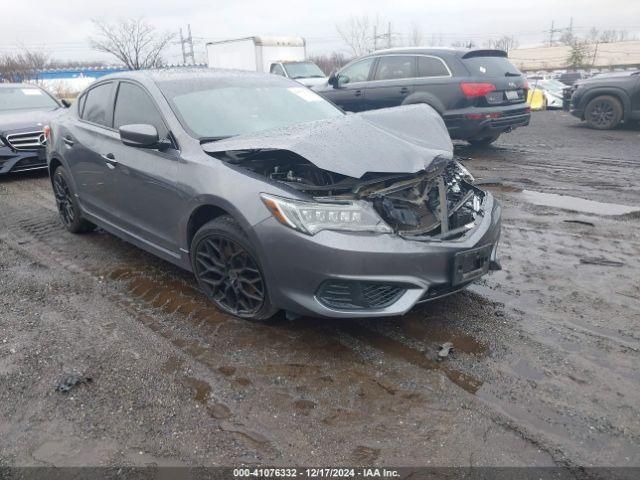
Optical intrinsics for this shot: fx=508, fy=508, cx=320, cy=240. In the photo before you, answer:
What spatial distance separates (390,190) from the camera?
3146 millimetres

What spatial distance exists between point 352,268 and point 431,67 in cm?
706

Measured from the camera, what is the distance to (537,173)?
770 cm

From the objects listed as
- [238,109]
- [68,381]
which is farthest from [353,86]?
[68,381]

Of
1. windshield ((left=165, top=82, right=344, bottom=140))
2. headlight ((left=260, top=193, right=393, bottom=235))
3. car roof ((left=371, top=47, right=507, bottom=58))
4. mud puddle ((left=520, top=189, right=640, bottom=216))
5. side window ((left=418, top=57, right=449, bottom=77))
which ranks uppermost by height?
car roof ((left=371, top=47, right=507, bottom=58))

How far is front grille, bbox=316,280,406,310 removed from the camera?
288 cm

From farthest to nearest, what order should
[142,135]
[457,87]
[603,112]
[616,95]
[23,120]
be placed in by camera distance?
[603,112] < [616,95] < [457,87] < [23,120] < [142,135]

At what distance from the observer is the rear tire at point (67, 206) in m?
5.12

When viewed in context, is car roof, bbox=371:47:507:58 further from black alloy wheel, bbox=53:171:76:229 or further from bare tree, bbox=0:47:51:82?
bare tree, bbox=0:47:51:82

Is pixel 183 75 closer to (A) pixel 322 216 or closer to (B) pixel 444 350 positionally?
(A) pixel 322 216

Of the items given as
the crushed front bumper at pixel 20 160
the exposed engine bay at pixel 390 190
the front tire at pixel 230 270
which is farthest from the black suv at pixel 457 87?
the front tire at pixel 230 270

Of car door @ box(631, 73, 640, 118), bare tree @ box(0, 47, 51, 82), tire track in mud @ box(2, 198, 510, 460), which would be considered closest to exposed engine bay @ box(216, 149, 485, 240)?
tire track in mud @ box(2, 198, 510, 460)

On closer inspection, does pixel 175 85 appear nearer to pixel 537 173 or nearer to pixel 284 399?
pixel 284 399

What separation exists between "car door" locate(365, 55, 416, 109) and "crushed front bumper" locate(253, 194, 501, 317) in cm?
674

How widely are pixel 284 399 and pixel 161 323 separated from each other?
1.23 m
